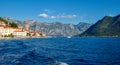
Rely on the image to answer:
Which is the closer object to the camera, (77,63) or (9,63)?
(9,63)

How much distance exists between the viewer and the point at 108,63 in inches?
1773

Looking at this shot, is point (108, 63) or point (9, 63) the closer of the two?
point (9, 63)

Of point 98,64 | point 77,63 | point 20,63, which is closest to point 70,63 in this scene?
point 77,63

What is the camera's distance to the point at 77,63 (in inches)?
1777

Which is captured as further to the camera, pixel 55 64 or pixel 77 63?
pixel 77 63

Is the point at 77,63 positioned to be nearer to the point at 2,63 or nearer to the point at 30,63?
the point at 30,63

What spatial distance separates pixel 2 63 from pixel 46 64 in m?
6.14

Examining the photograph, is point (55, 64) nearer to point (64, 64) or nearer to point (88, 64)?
point (64, 64)

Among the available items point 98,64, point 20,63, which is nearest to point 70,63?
point 98,64

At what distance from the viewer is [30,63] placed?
144 ft

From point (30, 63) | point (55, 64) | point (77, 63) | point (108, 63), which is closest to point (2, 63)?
point (30, 63)

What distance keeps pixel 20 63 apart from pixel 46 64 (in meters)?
3.70

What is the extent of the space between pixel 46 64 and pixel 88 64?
20.3 feet

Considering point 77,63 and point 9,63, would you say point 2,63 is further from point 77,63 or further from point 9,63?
point 77,63
